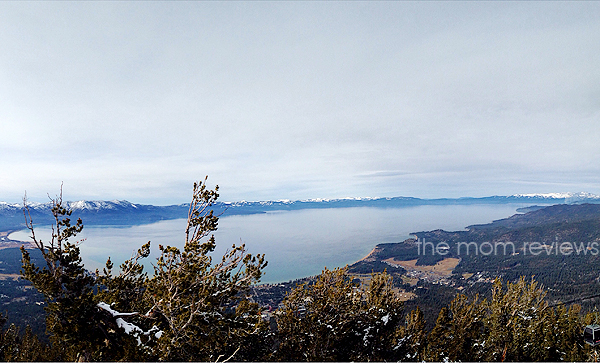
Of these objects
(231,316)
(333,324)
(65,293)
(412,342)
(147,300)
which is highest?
(65,293)

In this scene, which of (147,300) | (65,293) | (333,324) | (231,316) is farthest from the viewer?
(333,324)

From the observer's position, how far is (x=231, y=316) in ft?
28.4

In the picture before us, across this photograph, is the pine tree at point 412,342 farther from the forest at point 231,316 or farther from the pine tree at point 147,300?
the pine tree at point 147,300

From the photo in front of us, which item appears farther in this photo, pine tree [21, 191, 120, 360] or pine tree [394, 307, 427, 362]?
pine tree [394, 307, 427, 362]

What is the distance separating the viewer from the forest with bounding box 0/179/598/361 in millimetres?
6605

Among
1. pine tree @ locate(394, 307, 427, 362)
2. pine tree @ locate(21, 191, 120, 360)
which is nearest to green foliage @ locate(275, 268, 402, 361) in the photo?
pine tree @ locate(394, 307, 427, 362)

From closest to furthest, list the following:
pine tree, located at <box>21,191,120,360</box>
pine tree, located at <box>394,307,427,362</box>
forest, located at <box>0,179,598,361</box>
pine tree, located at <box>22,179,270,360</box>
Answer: pine tree, located at <box>21,191,120,360</box> < pine tree, located at <box>22,179,270,360</box> < forest, located at <box>0,179,598,361</box> < pine tree, located at <box>394,307,427,362</box>

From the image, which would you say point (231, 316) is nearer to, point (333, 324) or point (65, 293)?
point (65, 293)

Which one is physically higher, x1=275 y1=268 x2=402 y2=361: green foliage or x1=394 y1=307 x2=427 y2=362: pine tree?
x1=275 y1=268 x2=402 y2=361: green foliage

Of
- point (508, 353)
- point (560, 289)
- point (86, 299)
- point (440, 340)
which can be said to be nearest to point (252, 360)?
point (86, 299)

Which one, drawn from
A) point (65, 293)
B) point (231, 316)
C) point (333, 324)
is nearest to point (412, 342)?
point (333, 324)

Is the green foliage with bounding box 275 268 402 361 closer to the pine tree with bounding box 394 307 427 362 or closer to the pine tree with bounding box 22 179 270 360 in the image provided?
the pine tree with bounding box 394 307 427 362

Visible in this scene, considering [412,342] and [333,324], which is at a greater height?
[333,324]

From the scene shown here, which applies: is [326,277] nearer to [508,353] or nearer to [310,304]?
[310,304]
